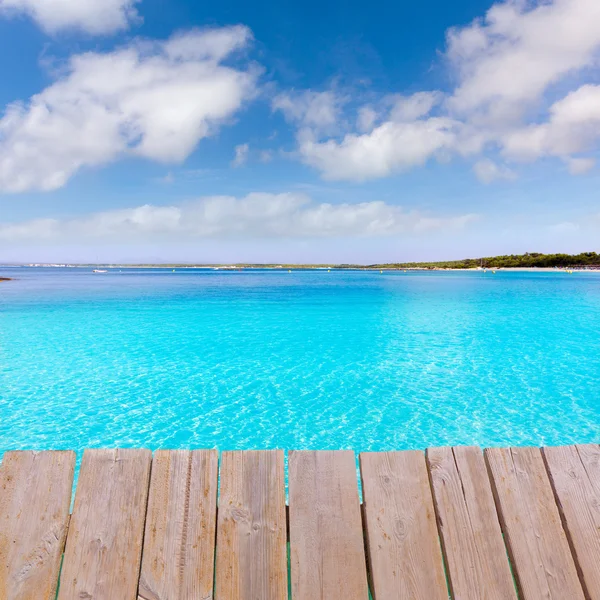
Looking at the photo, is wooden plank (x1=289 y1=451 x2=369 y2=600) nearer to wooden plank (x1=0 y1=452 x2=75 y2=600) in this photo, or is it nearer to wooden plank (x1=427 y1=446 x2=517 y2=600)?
wooden plank (x1=427 y1=446 x2=517 y2=600)

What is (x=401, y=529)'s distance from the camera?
6.55 feet

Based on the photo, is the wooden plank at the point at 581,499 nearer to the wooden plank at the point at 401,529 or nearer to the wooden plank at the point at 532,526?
the wooden plank at the point at 532,526

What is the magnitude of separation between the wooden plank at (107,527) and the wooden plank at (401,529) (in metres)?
1.13

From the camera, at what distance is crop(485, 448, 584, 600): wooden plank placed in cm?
193

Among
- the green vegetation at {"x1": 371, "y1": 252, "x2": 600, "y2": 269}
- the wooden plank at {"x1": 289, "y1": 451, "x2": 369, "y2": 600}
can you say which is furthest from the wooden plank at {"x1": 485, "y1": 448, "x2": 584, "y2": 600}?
the green vegetation at {"x1": 371, "y1": 252, "x2": 600, "y2": 269}

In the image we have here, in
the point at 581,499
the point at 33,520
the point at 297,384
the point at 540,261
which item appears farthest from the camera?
the point at 540,261

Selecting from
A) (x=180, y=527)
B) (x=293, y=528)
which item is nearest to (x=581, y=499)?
(x=293, y=528)

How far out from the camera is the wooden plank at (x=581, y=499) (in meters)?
1.96

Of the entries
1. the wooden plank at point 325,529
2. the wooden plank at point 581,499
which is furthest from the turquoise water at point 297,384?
the wooden plank at point 325,529

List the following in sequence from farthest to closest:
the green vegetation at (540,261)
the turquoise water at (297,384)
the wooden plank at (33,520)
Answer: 1. the green vegetation at (540,261)
2. the turquoise water at (297,384)
3. the wooden plank at (33,520)

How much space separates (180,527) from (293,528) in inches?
21.7

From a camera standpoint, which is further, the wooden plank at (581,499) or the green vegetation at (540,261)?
the green vegetation at (540,261)

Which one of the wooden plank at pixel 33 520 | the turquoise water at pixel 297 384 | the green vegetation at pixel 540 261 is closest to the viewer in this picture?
the wooden plank at pixel 33 520

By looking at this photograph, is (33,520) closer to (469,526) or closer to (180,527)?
(180,527)
